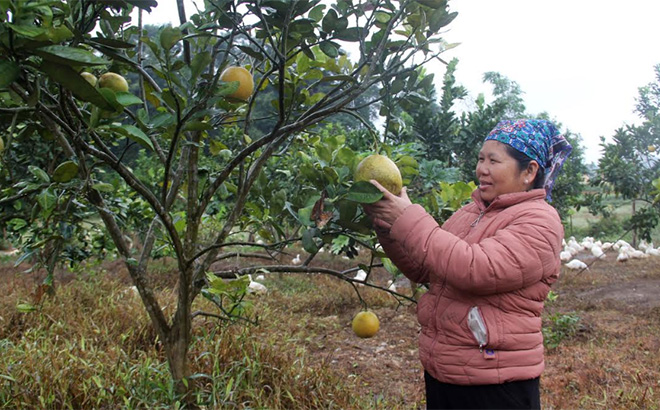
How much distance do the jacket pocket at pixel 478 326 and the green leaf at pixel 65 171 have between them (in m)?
1.04

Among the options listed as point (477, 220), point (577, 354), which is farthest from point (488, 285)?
point (577, 354)

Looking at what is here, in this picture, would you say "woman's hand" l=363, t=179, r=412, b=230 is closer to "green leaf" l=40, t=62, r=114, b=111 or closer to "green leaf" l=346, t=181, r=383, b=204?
"green leaf" l=346, t=181, r=383, b=204

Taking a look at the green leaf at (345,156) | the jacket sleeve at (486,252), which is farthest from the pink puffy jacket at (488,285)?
the green leaf at (345,156)

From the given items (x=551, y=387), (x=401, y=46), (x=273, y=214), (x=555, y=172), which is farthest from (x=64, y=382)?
(x=551, y=387)

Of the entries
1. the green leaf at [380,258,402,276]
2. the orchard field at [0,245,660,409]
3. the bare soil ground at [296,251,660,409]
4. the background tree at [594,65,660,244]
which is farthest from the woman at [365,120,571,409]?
the background tree at [594,65,660,244]

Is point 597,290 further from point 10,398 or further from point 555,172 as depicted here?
Result: point 10,398

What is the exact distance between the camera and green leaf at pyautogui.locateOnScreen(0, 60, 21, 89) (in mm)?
846

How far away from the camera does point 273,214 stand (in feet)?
4.99

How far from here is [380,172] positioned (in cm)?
126

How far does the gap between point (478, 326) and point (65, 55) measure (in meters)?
1.06

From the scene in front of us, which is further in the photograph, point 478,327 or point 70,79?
point 478,327

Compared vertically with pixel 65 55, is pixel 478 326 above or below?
below

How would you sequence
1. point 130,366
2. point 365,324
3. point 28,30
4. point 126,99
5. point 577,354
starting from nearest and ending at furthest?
point 28,30 → point 126,99 → point 365,324 → point 130,366 → point 577,354

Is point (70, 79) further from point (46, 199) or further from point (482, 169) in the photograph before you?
point (482, 169)
